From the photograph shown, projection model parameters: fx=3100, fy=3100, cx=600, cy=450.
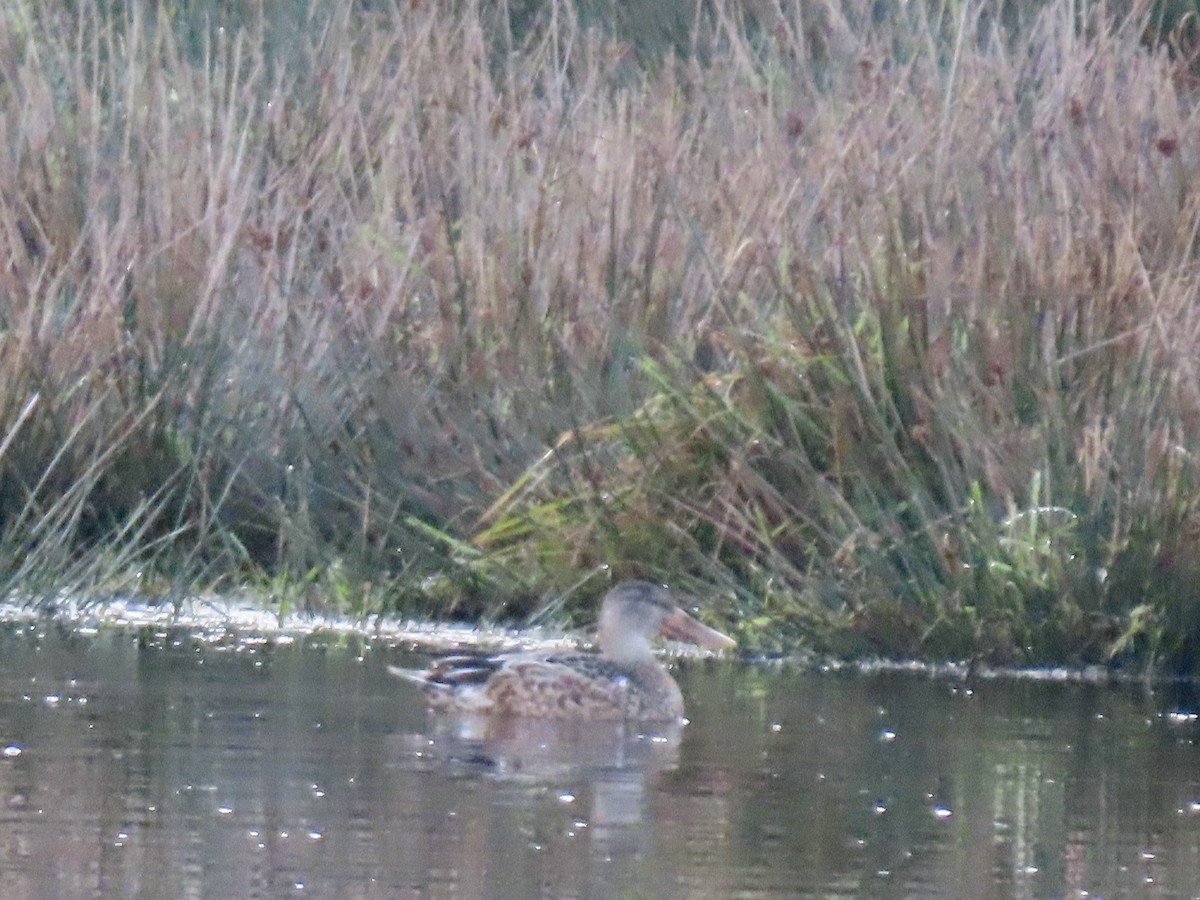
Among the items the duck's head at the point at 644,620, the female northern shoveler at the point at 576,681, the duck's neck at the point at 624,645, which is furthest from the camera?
the duck's head at the point at 644,620

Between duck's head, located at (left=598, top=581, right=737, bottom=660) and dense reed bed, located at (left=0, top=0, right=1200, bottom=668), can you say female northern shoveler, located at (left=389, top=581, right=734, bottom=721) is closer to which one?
duck's head, located at (left=598, top=581, right=737, bottom=660)

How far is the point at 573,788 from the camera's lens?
7195 millimetres

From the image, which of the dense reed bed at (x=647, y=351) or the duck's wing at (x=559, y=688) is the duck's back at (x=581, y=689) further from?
the dense reed bed at (x=647, y=351)

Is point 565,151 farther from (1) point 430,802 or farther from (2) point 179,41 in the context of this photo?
(1) point 430,802

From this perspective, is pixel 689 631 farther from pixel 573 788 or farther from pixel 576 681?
pixel 573 788

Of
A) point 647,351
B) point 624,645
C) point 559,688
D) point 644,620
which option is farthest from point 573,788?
point 647,351

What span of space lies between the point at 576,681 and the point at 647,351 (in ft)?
6.98

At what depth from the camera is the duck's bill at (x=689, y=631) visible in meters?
9.04

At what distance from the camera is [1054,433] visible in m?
9.27

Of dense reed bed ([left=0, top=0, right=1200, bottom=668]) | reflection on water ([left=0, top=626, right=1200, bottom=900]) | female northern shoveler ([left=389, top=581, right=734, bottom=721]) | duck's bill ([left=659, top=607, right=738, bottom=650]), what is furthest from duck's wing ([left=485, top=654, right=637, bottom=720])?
dense reed bed ([left=0, top=0, right=1200, bottom=668])

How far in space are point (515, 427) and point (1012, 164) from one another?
6.11 ft

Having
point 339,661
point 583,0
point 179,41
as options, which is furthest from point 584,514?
point 583,0

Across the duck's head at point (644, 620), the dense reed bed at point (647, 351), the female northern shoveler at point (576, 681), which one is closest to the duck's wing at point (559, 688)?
the female northern shoveler at point (576, 681)

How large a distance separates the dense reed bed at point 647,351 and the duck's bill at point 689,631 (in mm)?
255
